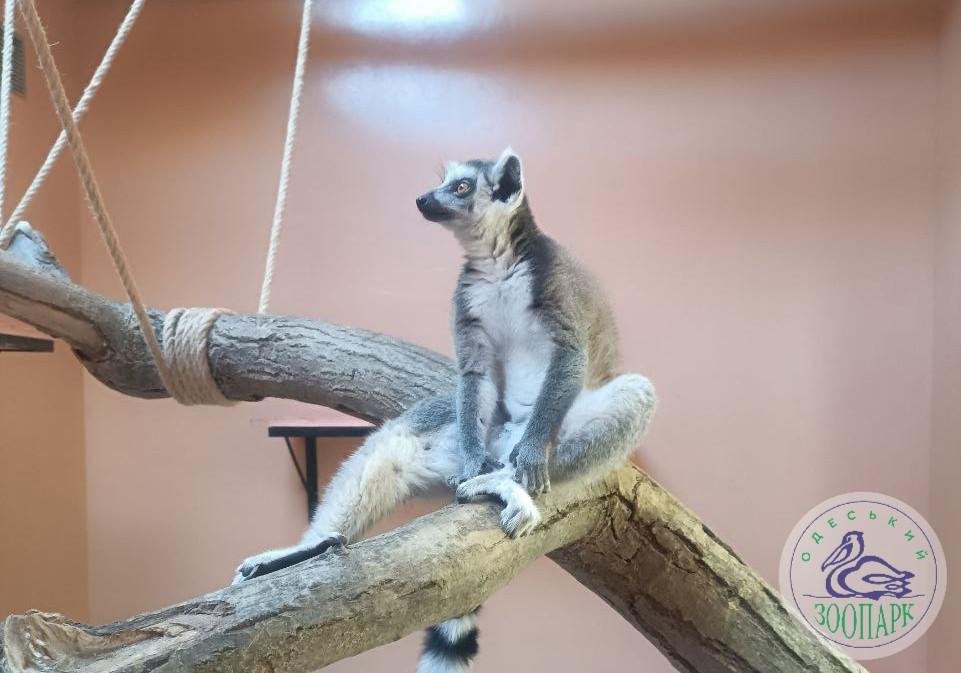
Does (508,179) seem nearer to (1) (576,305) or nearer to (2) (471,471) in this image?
(1) (576,305)

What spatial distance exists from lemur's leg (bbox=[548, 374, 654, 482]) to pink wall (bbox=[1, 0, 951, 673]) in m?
1.08

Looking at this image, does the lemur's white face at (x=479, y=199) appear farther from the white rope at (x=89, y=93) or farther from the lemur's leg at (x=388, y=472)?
the white rope at (x=89, y=93)

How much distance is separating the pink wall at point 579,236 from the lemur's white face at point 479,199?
982 mm

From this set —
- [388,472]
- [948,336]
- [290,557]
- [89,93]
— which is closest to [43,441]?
[89,93]

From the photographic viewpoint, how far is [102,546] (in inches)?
99.8

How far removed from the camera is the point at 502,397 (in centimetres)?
148

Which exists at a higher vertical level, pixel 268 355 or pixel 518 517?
pixel 268 355

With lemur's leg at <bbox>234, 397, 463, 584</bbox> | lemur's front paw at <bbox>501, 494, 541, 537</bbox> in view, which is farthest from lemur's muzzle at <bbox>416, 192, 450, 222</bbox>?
lemur's front paw at <bbox>501, 494, 541, 537</bbox>

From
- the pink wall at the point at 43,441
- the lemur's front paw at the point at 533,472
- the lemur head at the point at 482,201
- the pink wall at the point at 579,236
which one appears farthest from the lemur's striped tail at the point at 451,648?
the pink wall at the point at 43,441

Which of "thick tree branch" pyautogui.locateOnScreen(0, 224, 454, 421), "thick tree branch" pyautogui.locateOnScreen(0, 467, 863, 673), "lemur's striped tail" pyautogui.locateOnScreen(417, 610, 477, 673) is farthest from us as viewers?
"thick tree branch" pyautogui.locateOnScreen(0, 224, 454, 421)

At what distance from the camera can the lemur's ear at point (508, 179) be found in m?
1.45

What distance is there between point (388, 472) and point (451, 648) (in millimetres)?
403

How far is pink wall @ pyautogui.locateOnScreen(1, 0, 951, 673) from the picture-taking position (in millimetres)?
2326

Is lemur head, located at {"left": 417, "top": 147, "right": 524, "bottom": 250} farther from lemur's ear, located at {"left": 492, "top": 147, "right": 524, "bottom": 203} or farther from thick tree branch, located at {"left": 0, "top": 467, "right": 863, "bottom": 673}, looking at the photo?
thick tree branch, located at {"left": 0, "top": 467, "right": 863, "bottom": 673}
